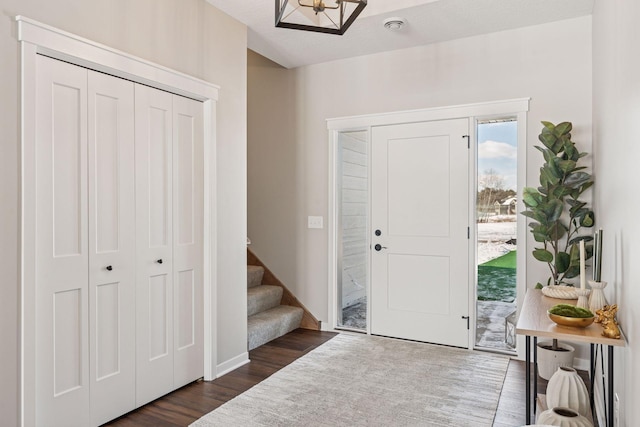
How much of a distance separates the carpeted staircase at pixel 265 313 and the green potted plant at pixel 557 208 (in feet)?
7.18

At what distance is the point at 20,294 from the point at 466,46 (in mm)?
3620

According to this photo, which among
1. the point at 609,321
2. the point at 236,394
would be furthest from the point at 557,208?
the point at 236,394

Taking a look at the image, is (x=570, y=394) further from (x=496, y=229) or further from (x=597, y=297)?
(x=496, y=229)

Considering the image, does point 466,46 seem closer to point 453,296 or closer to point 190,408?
point 453,296

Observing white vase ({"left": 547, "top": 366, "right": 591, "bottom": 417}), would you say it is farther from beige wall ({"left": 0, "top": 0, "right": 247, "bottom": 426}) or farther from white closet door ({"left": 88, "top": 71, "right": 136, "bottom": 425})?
white closet door ({"left": 88, "top": 71, "right": 136, "bottom": 425})

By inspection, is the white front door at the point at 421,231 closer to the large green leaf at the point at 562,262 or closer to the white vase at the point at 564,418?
the large green leaf at the point at 562,262

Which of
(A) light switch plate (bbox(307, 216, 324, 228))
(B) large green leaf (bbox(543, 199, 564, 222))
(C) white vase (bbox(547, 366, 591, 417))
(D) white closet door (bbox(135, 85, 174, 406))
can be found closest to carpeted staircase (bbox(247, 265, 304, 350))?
(A) light switch plate (bbox(307, 216, 324, 228))

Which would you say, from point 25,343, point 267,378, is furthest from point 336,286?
point 25,343

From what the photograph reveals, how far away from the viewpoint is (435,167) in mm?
3861

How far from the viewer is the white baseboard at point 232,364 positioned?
3216mm

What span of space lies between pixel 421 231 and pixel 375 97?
133 centimetres

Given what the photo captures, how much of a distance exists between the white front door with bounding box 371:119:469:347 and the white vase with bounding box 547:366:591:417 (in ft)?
4.74

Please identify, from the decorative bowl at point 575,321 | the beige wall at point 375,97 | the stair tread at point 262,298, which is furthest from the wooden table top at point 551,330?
the stair tread at point 262,298

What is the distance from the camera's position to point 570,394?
89.1 inches
